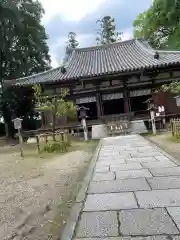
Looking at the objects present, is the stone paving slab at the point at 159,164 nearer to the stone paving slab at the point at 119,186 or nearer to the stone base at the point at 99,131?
the stone paving slab at the point at 119,186

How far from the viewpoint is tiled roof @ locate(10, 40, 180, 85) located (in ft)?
57.1

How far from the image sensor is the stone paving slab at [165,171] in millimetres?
5564

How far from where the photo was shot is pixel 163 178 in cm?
528

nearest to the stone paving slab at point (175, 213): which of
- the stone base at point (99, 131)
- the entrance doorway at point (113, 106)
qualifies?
the stone base at point (99, 131)

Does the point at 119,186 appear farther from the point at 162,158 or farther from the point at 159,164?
the point at 162,158

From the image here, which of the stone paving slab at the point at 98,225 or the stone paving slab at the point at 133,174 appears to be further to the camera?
the stone paving slab at the point at 133,174

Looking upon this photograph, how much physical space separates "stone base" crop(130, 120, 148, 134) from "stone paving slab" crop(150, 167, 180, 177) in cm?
975

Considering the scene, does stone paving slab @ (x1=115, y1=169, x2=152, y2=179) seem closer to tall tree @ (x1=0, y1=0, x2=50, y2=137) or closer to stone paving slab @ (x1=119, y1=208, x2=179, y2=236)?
stone paving slab @ (x1=119, y1=208, x2=179, y2=236)

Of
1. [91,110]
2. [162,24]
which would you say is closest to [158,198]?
[91,110]

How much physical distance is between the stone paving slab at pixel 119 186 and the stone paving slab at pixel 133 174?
0.31 metres

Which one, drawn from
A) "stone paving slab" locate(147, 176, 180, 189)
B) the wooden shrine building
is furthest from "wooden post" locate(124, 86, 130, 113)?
"stone paving slab" locate(147, 176, 180, 189)

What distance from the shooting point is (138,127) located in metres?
16.2

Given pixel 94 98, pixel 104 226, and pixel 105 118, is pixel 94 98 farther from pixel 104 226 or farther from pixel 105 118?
pixel 104 226

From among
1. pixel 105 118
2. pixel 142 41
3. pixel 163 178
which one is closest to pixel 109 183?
pixel 163 178
